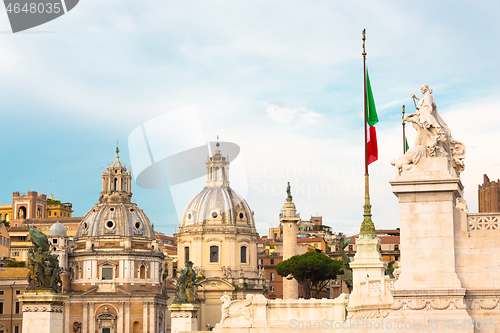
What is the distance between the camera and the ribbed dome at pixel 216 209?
11362 cm

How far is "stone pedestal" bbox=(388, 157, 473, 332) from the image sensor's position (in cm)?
1830

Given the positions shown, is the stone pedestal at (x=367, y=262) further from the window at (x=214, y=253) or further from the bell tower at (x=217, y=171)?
the bell tower at (x=217, y=171)

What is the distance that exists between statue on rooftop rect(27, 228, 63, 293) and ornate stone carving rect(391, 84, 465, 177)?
16664 mm

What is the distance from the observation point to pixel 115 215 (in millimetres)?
101750

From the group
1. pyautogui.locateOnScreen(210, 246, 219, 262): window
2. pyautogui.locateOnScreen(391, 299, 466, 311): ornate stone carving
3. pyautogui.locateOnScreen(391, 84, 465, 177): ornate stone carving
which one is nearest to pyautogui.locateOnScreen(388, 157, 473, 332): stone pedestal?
pyautogui.locateOnScreen(391, 299, 466, 311): ornate stone carving

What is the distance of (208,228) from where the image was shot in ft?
369

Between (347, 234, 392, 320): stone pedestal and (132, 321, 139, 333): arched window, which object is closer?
(347, 234, 392, 320): stone pedestal

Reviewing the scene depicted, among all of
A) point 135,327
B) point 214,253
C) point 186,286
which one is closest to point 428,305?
point 186,286

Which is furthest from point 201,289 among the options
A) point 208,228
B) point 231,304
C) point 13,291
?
point 231,304

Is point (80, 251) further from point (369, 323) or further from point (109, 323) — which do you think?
point (369, 323)

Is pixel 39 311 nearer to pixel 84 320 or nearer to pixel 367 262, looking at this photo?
pixel 367 262

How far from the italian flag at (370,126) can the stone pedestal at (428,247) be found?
11792 mm

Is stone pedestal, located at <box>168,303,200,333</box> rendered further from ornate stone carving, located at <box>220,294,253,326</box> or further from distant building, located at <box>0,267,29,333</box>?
distant building, located at <box>0,267,29,333</box>

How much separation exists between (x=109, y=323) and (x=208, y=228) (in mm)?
21562
